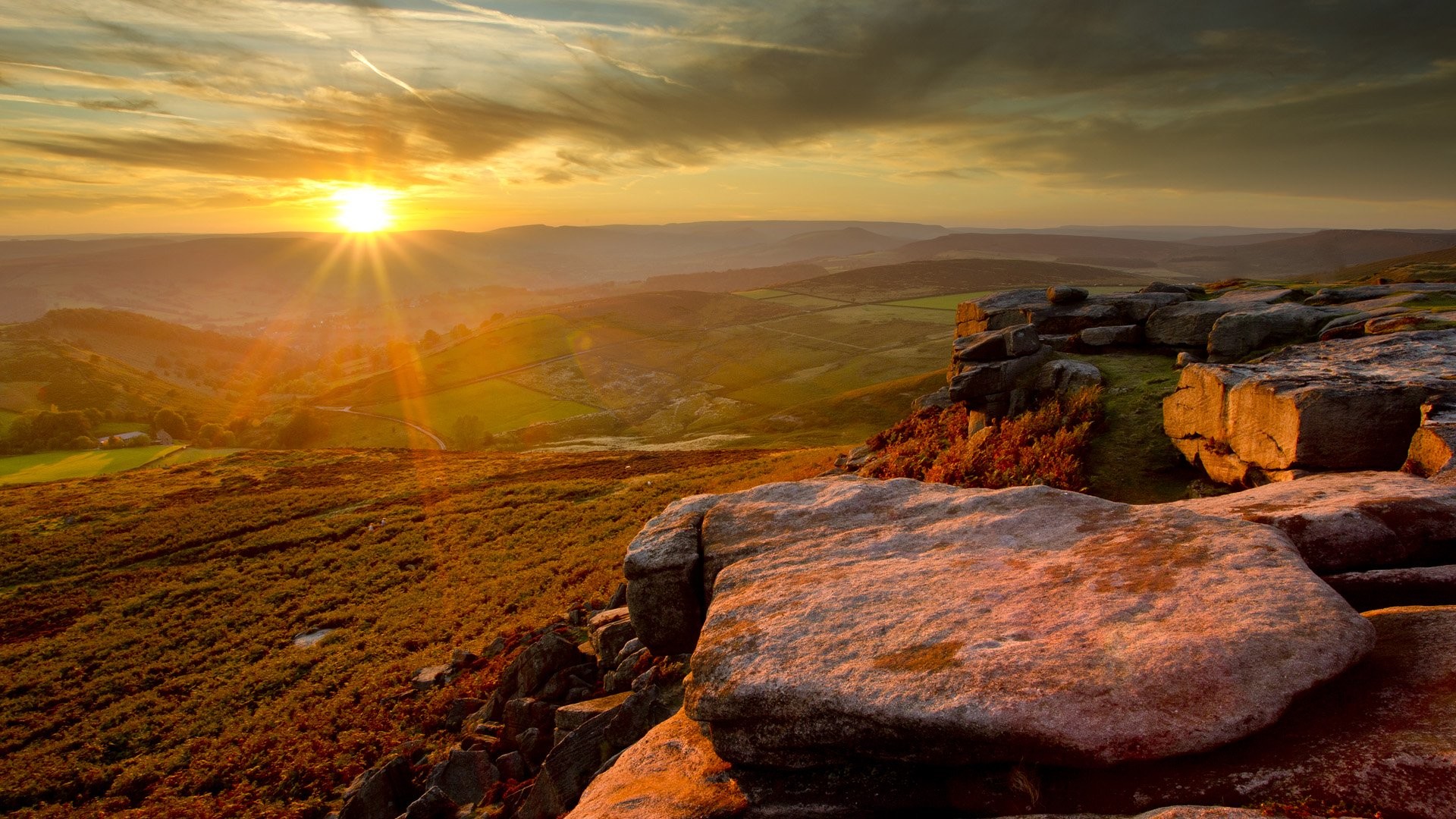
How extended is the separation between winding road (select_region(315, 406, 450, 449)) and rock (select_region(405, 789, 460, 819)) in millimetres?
103904

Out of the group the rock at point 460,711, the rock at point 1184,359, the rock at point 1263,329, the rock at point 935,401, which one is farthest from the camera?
the rock at point 935,401

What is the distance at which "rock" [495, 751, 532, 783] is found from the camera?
1379 cm

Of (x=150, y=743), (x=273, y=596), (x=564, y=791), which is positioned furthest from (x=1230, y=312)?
(x=273, y=596)

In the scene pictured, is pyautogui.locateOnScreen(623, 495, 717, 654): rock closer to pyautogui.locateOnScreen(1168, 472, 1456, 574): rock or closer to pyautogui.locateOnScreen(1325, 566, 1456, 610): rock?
pyautogui.locateOnScreen(1168, 472, 1456, 574): rock

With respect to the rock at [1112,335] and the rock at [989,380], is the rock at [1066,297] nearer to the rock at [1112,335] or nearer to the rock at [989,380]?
the rock at [1112,335]

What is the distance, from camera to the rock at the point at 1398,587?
28.2 ft

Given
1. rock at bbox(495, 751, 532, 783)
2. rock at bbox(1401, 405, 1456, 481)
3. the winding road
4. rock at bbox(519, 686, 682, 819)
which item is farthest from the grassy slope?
the winding road

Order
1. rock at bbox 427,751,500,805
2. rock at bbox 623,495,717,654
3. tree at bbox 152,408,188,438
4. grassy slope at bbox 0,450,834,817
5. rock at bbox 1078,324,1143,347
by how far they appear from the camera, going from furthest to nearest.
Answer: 1. tree at bbox 152,408,188,438
2. rock at bbox 1078,324,1143,347
3. grassy slope at bbox 0,450,834,817
4. rock at bbox 427,751,500,805
5. rock at bbox 623,495,717,654

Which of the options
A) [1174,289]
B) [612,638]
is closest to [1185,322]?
[1174,289]

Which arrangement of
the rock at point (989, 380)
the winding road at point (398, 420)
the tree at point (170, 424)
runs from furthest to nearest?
the tree at point (170, 424) < the winding road at point (398, 420) < the rock at point (989, 380)

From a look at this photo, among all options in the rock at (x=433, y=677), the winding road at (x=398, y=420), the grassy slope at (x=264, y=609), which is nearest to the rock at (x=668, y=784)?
the grassy slope at (x=264, y=609)

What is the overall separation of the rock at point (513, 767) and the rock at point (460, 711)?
388 centimetres

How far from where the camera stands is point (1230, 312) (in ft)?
74.9

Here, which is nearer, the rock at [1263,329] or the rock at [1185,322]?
the rock at [1263,329]
